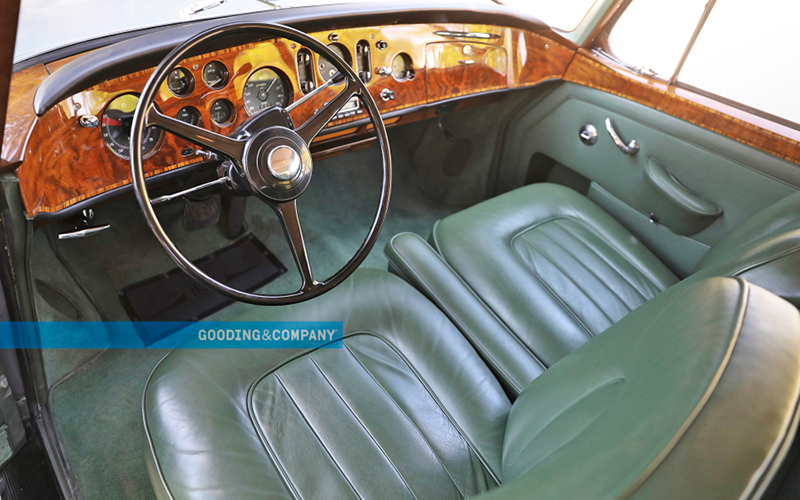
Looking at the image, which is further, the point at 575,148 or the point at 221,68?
the point at 575,148

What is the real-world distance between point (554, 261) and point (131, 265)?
1.41 m

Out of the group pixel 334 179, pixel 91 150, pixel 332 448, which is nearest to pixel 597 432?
pixel 332 448

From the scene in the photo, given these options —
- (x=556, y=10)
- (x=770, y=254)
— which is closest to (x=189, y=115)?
(x=770, y=254)

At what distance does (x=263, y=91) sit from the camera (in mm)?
1498

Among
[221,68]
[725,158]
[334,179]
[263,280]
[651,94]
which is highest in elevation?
[221,68]

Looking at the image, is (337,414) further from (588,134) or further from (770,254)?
(588,134)

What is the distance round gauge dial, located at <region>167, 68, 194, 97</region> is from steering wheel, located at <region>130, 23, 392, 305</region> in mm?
263

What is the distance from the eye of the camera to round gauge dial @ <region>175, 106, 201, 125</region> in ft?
4.50

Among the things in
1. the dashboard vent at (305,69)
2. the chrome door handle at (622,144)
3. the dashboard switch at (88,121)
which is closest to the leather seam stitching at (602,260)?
the chrome door handle at (622,144)

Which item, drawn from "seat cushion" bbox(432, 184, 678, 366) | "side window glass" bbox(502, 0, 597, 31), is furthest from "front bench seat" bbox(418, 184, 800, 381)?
"side window glass" bbox(502, 0, 597, 31)

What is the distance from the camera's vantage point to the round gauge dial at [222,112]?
142 centimetres

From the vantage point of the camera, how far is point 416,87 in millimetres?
1823

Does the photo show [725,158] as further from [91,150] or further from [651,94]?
[91,150]

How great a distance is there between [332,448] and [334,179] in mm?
1619
